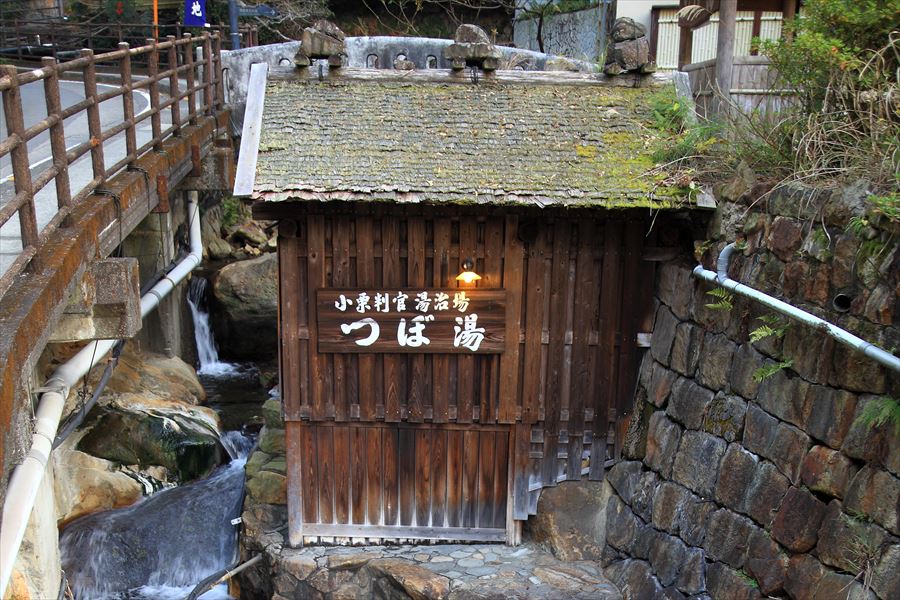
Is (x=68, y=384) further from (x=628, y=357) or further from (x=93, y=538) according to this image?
(x=628, y=357)

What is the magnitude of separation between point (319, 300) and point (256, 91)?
244 centimetres

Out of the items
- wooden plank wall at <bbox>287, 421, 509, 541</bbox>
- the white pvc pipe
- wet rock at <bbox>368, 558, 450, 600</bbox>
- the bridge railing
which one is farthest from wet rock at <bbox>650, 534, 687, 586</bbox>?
the bridge railing

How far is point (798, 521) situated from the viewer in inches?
221

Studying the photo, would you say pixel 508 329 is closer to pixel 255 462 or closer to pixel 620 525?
pixel 620 525

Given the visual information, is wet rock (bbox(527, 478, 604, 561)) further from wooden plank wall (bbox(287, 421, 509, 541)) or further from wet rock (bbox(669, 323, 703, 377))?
wet rock (bbox(669, 323, 703, 377))

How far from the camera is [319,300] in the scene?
26.1 feet

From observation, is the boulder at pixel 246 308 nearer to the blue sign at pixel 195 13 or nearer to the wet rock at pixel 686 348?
the blue sign at pixel 195 13

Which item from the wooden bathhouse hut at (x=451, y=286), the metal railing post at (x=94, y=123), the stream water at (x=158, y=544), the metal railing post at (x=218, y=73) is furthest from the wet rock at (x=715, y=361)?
the metal railing post at (x=218, y=73)

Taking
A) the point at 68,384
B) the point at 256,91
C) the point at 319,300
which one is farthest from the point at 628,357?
the point at 68,384

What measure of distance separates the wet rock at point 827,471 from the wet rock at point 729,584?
1099mm

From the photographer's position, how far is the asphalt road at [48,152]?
22.7 feet

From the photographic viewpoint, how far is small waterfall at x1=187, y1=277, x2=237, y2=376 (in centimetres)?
1530

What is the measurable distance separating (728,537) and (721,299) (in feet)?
6.65

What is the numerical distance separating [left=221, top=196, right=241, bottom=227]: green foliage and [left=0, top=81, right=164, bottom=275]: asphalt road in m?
2.84
